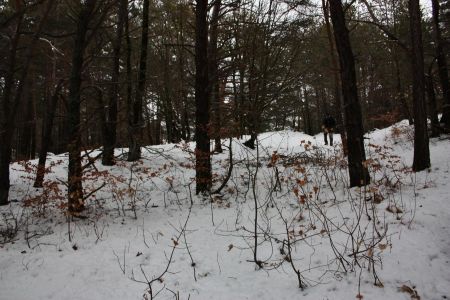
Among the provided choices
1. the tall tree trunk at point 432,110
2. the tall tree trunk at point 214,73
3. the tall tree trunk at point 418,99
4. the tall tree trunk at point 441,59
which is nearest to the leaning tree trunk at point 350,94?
the tall tree trunk at point 418,99

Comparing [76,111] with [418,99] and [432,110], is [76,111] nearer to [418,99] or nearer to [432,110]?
[418,99]

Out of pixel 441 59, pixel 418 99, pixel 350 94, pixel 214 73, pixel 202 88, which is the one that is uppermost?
pixel 441 59

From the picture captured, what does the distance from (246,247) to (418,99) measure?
4.88 meters

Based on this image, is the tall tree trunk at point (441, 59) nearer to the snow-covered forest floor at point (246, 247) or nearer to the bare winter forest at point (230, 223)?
the bare winter forest at point (230, 223)

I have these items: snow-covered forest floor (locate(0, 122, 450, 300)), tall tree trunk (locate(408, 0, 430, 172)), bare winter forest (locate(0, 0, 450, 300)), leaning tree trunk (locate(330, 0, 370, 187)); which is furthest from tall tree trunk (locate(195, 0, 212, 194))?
tall tree trunk (locate(408, 0, 430, 172))

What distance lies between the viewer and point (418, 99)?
7.05m

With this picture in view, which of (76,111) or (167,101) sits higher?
(167,101)

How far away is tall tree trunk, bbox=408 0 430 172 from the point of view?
7066mm

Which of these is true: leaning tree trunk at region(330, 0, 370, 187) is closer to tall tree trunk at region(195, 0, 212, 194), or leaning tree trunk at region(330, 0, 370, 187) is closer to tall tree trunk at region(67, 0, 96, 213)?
tall tree trunk at region(195, 0, 212, 194)

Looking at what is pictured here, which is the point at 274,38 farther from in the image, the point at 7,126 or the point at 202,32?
the point at 7,126

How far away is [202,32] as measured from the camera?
7.98 metres

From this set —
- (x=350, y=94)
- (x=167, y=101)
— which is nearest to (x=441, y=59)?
(x=350, y=94)

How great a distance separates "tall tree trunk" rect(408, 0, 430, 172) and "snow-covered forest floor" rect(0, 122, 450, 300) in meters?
0.37

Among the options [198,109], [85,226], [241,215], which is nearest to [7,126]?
[85,226]
